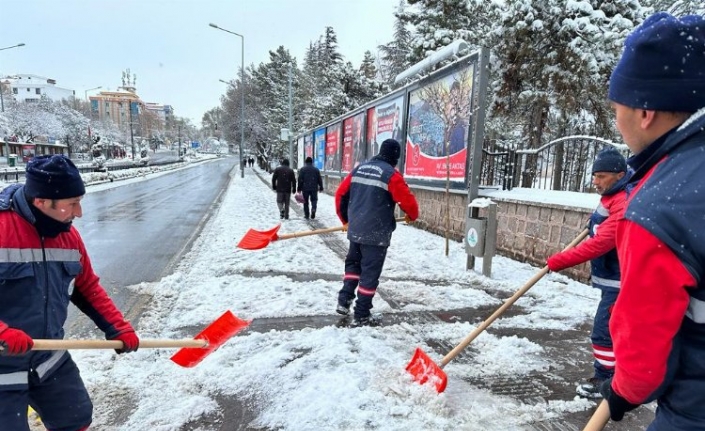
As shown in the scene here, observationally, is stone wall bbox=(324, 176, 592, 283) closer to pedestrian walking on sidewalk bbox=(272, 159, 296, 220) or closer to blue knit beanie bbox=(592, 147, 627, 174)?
blue knit beanie bbox=(592, 147, 627, 174)

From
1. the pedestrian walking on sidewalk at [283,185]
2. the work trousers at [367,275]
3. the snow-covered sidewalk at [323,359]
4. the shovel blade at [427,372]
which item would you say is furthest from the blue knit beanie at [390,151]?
the pedestrian walking on sidewalk at [283,185]

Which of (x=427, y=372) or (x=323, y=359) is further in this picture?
(x=323, y=359)

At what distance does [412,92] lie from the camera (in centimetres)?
993

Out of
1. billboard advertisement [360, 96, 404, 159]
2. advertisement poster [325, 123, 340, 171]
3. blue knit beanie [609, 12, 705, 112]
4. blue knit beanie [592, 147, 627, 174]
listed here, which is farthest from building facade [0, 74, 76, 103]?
blue knit beanie [609, 12, 705, 112]

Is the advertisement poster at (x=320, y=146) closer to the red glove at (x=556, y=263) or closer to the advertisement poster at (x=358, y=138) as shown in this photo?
the advertisement poster at (x=358, y=138)

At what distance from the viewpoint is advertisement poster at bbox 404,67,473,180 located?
7.79 meters

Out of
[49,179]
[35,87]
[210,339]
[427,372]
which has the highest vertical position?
[35,87]

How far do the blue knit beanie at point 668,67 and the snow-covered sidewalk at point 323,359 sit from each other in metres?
2.17

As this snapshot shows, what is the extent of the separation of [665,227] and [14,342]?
7.29ft

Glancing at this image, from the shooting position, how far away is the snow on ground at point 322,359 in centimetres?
265

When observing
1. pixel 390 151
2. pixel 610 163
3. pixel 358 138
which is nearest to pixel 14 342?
pixel 390 151

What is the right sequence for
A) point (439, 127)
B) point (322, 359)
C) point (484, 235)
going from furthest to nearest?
point (439, 127) < point (484, 235) < point (322, 359)

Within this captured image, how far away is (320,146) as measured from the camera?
21203 mm

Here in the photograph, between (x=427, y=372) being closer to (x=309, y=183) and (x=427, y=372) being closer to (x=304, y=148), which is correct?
(x=309, y=183)
